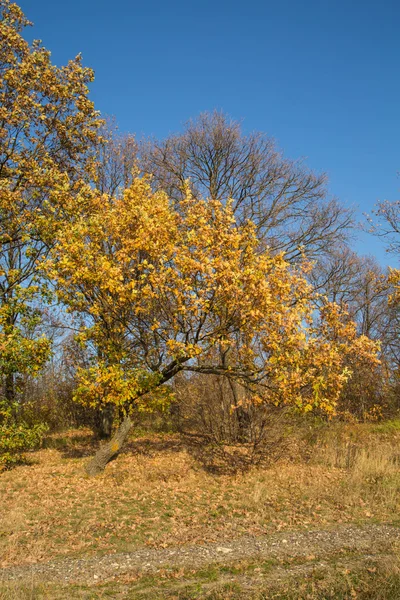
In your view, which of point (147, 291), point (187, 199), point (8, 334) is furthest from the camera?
point (8, 334)

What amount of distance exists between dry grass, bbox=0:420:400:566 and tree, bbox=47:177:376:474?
214 cm

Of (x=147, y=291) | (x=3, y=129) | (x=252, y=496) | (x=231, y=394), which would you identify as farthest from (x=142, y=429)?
(x=3, y=129)

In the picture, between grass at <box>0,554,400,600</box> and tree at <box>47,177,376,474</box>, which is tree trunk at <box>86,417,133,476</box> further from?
grass at <box>0,554,400,600</box>

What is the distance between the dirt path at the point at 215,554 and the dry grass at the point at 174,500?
0.38 metres

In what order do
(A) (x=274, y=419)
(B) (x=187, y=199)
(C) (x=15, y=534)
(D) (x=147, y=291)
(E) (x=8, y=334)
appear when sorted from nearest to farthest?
(C) (x=15, y=534) → (D) (x=147, y=291) → (B) (x=187, y=199) → (E) (x=8, y=334) → (A) (x=274, y=419)

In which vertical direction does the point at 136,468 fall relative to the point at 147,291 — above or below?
below

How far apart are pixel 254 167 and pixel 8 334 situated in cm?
1287

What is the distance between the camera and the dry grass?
8.81 m

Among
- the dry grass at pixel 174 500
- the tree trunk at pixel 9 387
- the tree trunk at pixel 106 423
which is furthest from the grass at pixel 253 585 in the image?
the tree trunk at pixel 106 423

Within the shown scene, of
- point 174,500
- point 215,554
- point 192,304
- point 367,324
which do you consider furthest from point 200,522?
point 367,324

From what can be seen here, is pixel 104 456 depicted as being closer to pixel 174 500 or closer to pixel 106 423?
pixel 174 500

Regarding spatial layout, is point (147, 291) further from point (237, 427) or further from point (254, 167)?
point (254, 167)

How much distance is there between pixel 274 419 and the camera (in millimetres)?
14094

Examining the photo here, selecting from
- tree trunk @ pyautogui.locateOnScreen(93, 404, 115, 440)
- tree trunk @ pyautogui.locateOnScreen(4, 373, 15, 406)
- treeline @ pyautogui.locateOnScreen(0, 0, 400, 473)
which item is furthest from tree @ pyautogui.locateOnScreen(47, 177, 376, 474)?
tree trunk @ pyautogui.locateOnScreen(93, 404, 115, 440)
